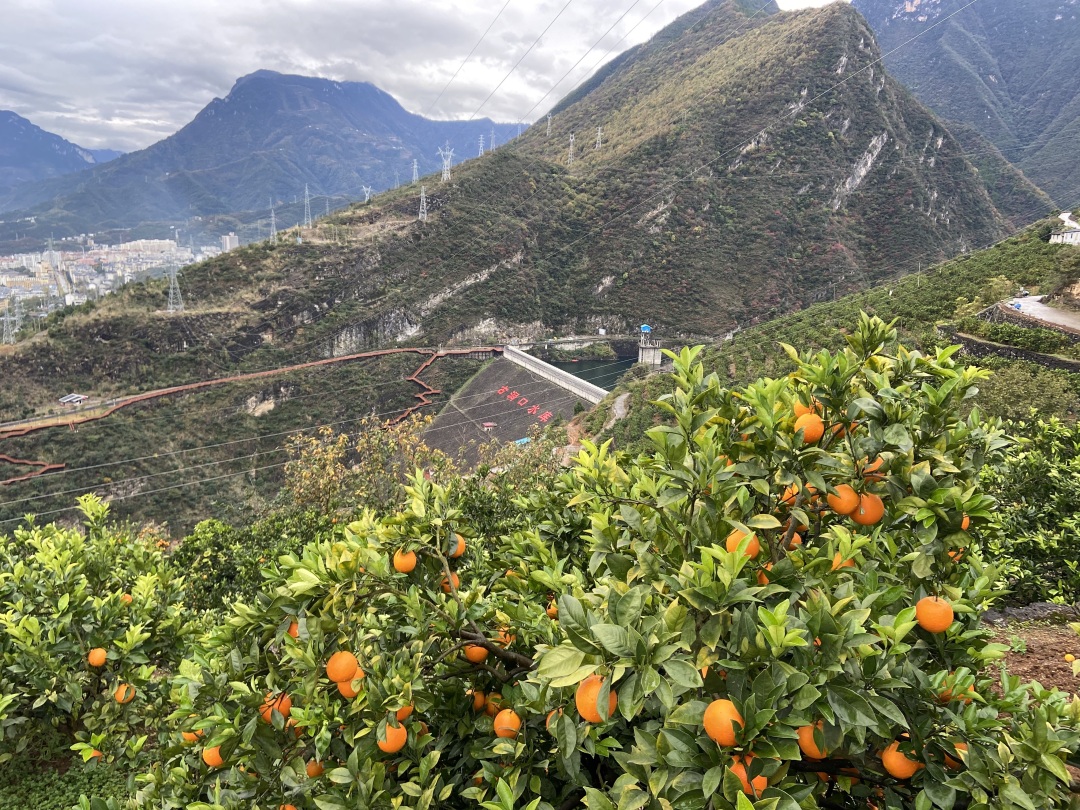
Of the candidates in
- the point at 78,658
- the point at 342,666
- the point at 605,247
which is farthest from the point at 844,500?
the point at 605,247

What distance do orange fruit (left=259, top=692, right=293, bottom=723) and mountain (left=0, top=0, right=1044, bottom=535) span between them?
31.5 metres

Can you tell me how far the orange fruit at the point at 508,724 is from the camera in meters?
1.54

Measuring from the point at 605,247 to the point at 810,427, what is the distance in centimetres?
5711

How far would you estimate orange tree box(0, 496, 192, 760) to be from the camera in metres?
2.99

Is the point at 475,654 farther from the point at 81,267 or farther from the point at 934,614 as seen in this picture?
the point at 81,267

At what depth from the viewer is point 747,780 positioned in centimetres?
113

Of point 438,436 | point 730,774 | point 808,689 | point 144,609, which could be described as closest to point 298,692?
point 730,774

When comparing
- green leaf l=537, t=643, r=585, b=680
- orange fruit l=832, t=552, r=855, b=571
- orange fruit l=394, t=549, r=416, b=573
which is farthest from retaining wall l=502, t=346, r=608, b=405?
green leaf l=537, t=643, r=585, b=680

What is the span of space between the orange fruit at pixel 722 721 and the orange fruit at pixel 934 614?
612 millimetres

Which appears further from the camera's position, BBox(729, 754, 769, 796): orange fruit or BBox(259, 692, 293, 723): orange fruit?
BBox(259, 692, 293, 723): orange fruit

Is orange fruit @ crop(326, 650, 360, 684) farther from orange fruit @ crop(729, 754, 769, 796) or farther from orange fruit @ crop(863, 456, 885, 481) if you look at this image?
orange fruit @ crop(863, 456, 885, 481)

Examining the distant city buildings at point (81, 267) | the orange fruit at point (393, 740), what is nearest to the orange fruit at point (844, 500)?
the orange fruit at point (393, 740)

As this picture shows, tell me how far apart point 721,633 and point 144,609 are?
368cm

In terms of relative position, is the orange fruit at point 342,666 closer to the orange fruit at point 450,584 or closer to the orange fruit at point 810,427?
the orange fruit at point 450,584
